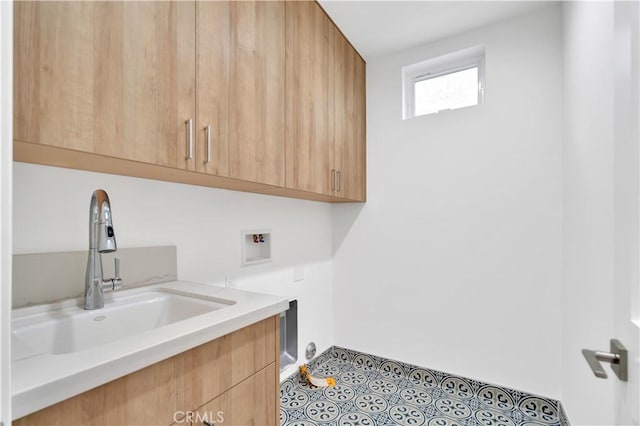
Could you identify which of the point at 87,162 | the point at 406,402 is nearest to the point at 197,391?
the point at 87,162

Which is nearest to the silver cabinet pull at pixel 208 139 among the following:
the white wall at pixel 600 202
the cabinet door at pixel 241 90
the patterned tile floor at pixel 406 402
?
the cabinet door at pixel 241 90

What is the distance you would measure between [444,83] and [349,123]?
Result: 2.46ft

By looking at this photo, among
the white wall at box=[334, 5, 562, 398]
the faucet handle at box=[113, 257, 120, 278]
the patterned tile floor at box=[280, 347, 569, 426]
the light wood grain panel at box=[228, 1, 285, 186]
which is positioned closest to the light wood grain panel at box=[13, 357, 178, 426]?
the faucet handle at box=[113, 257, 120, 278]

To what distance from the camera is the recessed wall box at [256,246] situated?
1695mm

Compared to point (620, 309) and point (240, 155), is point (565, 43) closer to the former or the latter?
point (620, 309)

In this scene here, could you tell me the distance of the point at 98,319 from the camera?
948 mm

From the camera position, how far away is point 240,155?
119 cm

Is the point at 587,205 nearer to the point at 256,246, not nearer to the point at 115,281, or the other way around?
the point at 256,246

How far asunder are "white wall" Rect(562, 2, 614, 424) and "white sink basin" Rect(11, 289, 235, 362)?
129 cm

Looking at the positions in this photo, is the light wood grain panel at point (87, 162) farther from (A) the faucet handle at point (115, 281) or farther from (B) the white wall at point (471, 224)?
(B) the white wall at point (471, 224)

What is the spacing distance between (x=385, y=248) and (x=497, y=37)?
1537mm

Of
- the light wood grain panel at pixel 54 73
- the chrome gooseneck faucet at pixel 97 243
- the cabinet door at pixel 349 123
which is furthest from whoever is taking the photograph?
the cabinet door at pixel 349 123

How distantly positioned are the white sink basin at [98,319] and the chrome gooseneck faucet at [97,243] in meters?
0.05

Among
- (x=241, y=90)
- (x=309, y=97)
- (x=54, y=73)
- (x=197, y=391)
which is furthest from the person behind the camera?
(x=309, y=97)
